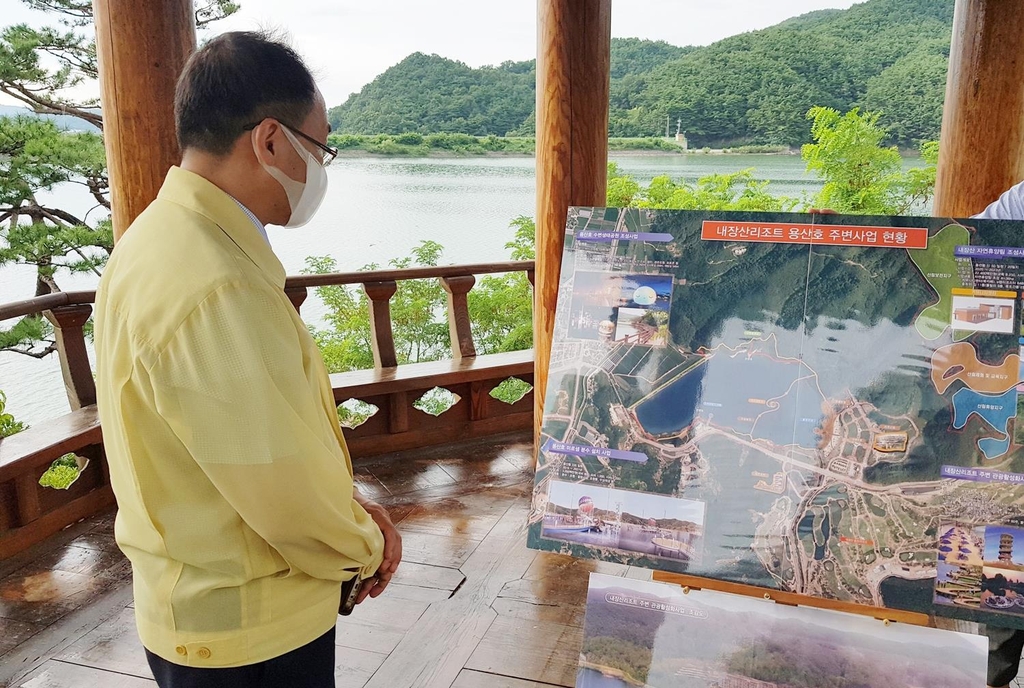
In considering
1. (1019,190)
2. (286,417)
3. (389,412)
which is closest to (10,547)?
(389,412)

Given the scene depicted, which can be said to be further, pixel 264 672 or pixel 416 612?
pixel 416 612

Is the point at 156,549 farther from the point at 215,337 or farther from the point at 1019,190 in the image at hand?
the point at 1019,190

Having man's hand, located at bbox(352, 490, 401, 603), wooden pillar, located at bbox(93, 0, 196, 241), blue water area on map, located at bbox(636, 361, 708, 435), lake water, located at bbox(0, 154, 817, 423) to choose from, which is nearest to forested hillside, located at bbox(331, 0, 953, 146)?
lake water, located at bbox(0, 154, 817, 423)

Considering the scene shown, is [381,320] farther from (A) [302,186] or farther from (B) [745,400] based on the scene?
(A) [302,186]

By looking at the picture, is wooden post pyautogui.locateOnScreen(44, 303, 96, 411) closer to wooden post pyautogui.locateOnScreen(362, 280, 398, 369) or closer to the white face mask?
wooden post pyautogui.locateOnScreen(362, 280, 398, 369)

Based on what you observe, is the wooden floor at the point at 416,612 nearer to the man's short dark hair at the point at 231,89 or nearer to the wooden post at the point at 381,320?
the wooden post at the point at 381,320

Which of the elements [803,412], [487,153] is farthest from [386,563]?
[487,153]
